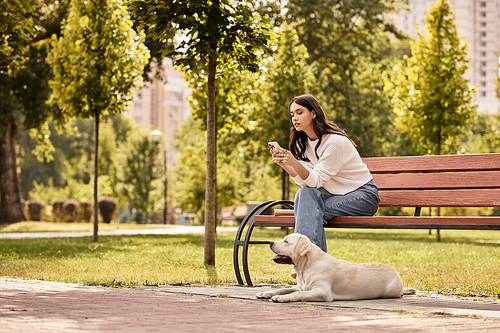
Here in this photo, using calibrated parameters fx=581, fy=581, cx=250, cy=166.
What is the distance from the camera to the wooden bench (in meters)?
5.50

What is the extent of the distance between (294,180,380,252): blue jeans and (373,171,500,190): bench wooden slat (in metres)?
0.66

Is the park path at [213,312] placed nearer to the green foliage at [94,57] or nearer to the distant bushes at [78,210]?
the green foliage at [94,57]

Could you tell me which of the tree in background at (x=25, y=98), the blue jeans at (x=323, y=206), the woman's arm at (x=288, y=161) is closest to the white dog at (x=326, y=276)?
the blue jeans at (x=323, y=206)

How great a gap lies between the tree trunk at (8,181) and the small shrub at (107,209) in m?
6.38

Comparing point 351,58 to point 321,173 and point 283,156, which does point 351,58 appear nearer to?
point 321,173

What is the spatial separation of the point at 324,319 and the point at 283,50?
529 inches

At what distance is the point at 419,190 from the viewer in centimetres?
627

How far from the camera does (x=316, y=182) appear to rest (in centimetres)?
543

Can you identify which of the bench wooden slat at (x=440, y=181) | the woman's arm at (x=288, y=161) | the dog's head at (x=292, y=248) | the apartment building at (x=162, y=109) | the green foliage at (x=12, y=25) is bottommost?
the dog's head at (x=292, y=248)

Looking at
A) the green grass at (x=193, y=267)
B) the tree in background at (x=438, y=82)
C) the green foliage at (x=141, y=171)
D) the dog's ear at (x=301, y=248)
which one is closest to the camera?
the dog's ear at (x=301, y=248)

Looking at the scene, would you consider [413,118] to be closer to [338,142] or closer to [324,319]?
[338,142]

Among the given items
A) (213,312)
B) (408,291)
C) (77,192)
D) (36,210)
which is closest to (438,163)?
(408,291)

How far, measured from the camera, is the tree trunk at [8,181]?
22744 mm

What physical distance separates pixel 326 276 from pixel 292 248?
0.37 meters
